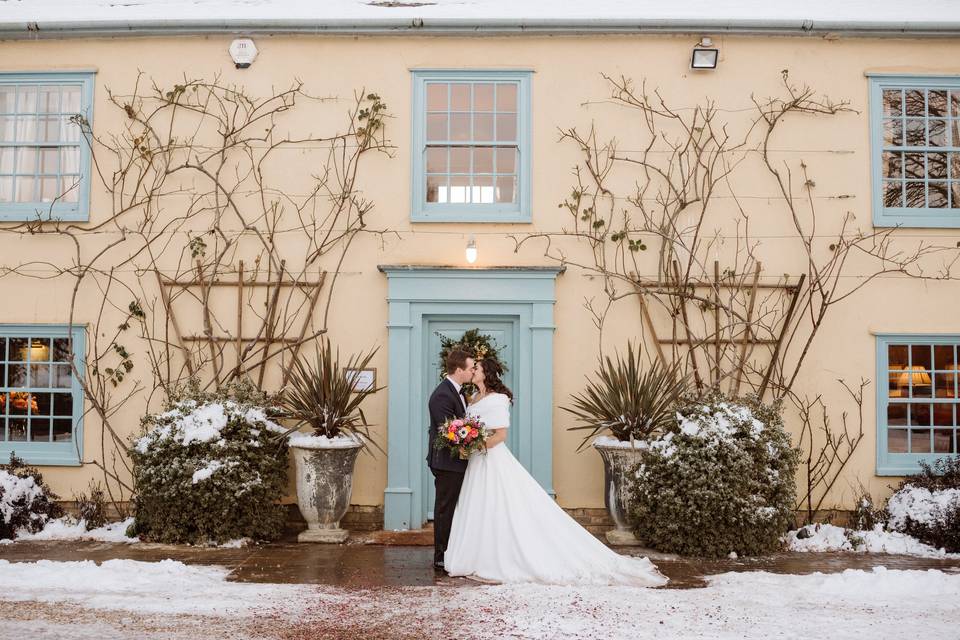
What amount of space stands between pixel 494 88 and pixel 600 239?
6.90ft

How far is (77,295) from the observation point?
9.48m

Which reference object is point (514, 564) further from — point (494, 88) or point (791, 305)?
point (494, 88)

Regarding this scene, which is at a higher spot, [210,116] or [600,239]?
[210,116]

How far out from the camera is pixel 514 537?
6.91m

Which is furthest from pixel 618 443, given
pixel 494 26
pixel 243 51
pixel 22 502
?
pixel 22 502

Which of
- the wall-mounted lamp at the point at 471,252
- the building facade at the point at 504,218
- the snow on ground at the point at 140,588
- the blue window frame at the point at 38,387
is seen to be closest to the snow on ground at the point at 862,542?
the building facade at the point at 504,218

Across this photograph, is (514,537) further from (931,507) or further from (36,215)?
(36,215)

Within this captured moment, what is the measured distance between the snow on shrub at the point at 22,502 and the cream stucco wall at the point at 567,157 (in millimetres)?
444

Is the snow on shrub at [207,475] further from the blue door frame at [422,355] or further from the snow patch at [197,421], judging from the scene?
the blue door frame at [422,355]

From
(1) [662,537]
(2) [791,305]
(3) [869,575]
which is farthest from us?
(2) [791,305]

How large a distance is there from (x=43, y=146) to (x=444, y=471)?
6.36 m

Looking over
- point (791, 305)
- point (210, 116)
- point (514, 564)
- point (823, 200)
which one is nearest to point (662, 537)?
point (514, 564)

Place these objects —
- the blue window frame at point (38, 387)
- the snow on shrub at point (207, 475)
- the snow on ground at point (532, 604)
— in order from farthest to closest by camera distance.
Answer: the blue window frame at point (38, 387) → the snow on shrub at point (207, 475) → the snow on ground at point (532, 604)

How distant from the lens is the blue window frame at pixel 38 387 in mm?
9492
